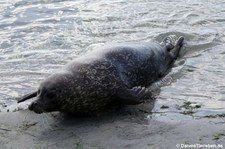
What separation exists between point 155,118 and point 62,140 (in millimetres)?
1007

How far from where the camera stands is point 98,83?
17.1ft

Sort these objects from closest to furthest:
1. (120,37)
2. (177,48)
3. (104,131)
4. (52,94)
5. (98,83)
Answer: (104,131), (52,94), (98,83), (177,48), (120,37)

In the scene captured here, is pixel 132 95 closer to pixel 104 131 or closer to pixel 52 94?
pixel 104 131

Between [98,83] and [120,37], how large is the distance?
10.6ft

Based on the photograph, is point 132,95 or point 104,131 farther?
point 132,95

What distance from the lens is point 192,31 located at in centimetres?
850

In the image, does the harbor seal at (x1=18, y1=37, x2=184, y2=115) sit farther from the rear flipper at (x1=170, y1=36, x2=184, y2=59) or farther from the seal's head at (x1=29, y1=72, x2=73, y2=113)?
the rear flipper at (x1=170, y1=36, x2=184, y2=59)

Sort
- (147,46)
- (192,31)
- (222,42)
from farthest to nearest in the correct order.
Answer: (192,31) < (222,42) < (147,46)

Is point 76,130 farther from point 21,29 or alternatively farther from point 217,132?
point 21,29

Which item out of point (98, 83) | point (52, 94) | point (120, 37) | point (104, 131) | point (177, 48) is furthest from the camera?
point (120, 37)

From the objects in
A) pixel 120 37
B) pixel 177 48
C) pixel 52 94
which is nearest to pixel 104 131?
pixel 52 94

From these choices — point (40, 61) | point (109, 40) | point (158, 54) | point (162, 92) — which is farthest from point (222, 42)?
point (40, 61)

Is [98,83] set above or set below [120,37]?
above

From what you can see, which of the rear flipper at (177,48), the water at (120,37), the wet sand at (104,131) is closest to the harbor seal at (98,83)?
the wet sand at (104,131)
